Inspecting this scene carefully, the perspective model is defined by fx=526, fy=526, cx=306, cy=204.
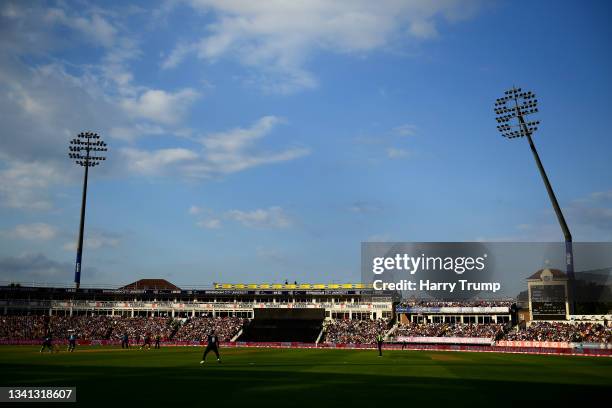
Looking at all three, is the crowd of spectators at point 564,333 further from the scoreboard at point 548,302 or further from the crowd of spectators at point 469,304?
the crowd of spectators at point 469,304

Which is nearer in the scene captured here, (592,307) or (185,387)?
(185,387)

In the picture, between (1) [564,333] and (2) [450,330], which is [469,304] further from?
(1) [564,333]

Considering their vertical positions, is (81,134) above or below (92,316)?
above

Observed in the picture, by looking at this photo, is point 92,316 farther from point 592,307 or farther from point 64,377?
point 592,307

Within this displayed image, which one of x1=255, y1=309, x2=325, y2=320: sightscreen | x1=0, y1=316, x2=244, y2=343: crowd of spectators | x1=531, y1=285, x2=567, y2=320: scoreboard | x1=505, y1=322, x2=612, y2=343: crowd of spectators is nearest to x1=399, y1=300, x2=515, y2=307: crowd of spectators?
x1=531, y1=285, x2=567, y2=320: scoreboard

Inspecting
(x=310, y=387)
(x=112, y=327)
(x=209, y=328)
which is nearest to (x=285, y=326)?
(x=209, y=328)

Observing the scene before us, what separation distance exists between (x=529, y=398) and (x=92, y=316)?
9714 centimetres

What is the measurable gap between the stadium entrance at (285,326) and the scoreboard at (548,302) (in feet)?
114

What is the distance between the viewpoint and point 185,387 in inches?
807

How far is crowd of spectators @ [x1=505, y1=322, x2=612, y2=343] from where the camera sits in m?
63.8

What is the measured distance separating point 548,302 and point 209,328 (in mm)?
54033

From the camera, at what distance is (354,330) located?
87.3 metres

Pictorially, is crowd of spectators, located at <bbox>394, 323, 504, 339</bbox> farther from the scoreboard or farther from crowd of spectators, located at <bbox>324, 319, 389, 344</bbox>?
the scoreboard

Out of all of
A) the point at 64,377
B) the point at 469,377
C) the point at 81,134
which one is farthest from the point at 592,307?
the point at 81,134
